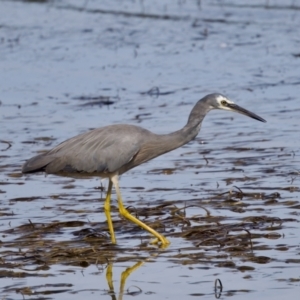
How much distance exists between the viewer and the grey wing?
29.9 ft

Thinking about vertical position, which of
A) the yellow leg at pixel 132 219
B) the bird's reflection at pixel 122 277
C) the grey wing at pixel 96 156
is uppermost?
the grey wing at pixel 96 156

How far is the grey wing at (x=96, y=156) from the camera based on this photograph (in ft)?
29.9

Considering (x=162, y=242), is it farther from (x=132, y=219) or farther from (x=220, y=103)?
(x=220, y=103)

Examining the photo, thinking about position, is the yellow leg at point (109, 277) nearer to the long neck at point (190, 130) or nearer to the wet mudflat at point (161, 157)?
the wet mudflat at point (161, 157)

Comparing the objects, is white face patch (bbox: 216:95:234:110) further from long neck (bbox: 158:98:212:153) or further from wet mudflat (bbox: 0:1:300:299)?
wet mudflat (bbox: 0:1:300:299)

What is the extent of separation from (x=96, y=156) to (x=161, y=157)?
2.80 m

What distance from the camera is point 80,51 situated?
783 inches

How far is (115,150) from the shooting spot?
909 centimetres

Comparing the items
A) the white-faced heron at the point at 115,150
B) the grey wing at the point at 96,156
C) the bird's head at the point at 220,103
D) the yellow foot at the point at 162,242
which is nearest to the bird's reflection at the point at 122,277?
the yellow foot at the point at 162,242

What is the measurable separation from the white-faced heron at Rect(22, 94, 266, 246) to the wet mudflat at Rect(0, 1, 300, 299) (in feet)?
1.55

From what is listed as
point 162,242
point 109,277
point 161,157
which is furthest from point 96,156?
point 161,157

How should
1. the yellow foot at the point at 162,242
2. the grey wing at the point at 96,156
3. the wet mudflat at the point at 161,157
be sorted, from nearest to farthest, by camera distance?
the wet mudflat at the point at 161,157, the yellow foot at the point at 162,242, the grey wing at the point at 96,156

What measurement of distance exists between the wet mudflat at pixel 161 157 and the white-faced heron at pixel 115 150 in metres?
0.47

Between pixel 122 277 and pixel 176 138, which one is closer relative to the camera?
pixel 122 277
